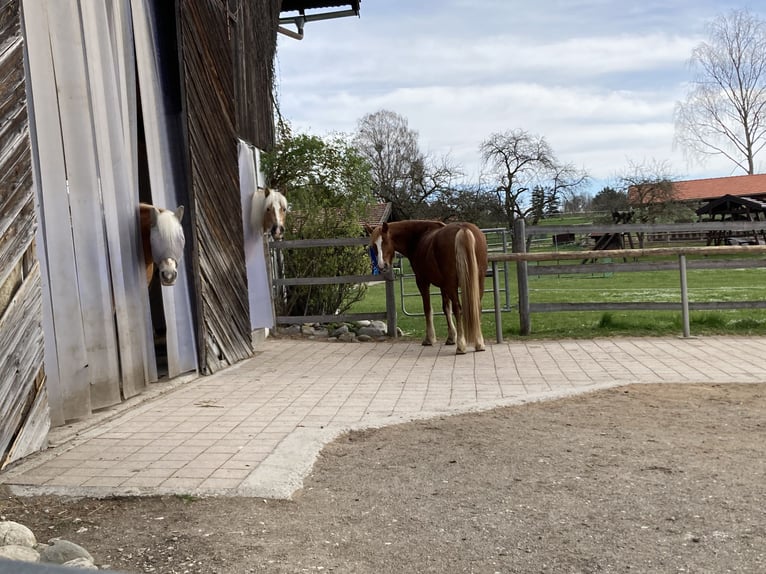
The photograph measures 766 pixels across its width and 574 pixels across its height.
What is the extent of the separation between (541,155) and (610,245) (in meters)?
11.8

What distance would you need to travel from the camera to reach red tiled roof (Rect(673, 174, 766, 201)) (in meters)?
50.3

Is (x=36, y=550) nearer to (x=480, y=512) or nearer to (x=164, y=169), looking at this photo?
(x=480, y=512)

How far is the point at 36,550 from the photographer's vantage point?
115 inches

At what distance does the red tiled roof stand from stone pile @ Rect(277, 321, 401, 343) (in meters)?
42.6

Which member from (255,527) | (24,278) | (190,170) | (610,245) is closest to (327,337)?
(190,170)

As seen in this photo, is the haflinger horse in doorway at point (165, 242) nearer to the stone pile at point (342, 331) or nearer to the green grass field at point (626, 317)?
the stone pile at point (342, 331)

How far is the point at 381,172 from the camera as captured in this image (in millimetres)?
49719

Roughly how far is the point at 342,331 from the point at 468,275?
318 centimetres

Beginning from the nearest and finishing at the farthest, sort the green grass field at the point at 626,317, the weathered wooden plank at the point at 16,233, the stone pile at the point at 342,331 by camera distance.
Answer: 1. the weathered wooden plank at the point at 16,233
2. the green grass field at the point at 626,317
3. the stone pile at the point at 342,331

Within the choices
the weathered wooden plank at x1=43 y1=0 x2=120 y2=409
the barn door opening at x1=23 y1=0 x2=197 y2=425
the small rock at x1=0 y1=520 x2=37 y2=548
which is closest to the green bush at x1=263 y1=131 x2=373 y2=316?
the barn door opening at x1=23 y1=0 x2=197 y2=425

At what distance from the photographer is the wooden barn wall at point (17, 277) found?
4277mm

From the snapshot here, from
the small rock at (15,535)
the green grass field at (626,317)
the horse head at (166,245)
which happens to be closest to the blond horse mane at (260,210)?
the green grass field at (626,317)

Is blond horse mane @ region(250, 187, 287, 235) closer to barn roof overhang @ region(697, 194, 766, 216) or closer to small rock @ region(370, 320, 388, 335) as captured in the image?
small rock @ region(370, 320, 388, 335)

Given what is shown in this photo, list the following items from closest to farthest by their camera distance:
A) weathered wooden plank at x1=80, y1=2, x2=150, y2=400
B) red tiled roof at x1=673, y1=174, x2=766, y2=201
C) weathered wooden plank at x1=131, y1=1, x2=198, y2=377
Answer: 1. weathered wooden plank at x1=80, y1=2, x2=150, y2=400
2. weathered wooden plank at x1=131, y1=1, x2=198, y2=377
3. red tiled roof at x1=673, y1=174, x2=766, y2=201
